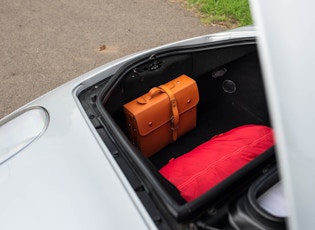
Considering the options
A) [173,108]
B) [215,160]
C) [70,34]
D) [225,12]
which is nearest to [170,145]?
[173,108]

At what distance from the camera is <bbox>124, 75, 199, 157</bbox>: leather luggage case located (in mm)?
1605

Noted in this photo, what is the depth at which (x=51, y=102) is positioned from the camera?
1562 mm

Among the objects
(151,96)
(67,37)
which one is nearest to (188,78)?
(151,96)

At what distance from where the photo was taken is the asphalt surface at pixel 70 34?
313 cm

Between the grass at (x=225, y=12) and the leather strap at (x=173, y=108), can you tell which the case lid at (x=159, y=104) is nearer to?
the leather strap at (x=173, y=108)

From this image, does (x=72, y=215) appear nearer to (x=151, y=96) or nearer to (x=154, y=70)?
(x=151, y=96)

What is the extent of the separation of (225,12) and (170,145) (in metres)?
2.56

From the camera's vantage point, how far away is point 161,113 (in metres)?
1.66

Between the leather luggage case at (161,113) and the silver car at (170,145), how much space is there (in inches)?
2.8

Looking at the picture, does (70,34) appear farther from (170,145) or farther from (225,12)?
(170,145)

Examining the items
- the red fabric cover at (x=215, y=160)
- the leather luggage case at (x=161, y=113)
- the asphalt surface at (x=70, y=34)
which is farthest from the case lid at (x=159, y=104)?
the asphalt surface at (x=70, y=34)

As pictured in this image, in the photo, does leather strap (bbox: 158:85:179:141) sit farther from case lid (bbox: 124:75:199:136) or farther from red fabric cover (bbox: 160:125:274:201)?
red fabric cover (bbox: 160:125:274:201)

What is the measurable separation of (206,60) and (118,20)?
2.42m

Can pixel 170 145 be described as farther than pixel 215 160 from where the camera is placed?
Yes
